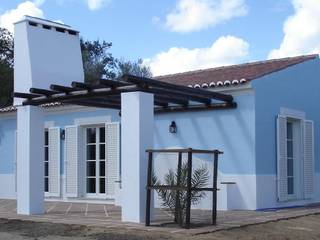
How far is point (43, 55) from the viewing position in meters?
14.8

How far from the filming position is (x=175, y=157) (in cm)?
1423

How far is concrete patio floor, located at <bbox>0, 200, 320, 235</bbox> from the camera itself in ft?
32.6

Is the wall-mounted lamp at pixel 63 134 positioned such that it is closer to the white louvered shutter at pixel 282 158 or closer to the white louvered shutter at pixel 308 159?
the white louvered shutter at pixel 282 158

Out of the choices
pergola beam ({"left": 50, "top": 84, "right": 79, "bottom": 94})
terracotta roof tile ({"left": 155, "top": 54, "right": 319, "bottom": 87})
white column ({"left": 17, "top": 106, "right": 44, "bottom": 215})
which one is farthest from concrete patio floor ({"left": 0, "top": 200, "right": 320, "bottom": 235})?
terracotta roof tile ({"left": 155, "top": 54, "right": 319, "bottom": 87})

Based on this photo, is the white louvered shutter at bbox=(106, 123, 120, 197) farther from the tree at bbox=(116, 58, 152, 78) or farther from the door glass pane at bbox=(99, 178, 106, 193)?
the tree at bbox=(116, 58, 152, 78)

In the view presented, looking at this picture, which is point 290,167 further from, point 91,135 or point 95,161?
point 91,135

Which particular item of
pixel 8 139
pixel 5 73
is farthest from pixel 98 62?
pixel 8 139

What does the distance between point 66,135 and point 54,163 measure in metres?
0.98

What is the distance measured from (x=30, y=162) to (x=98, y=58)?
2673 centimetres

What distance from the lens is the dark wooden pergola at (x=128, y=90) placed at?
433 inches

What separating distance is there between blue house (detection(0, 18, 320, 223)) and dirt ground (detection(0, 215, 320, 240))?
1350 millimetres

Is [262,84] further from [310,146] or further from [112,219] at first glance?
[112,219]

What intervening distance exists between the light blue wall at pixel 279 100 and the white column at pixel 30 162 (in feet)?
16.5

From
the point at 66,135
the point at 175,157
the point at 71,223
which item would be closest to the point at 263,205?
the point at 175,157
